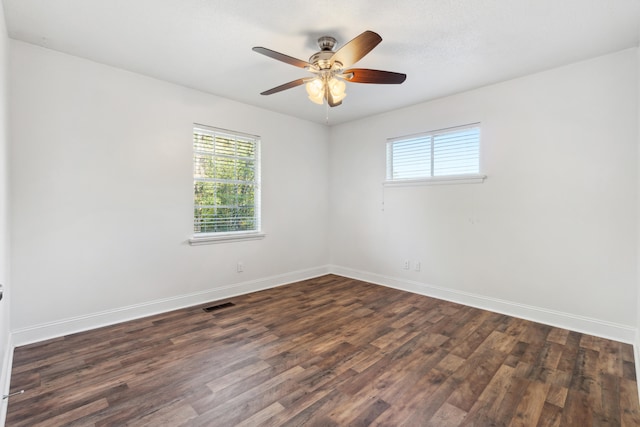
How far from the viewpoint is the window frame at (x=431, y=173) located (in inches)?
139

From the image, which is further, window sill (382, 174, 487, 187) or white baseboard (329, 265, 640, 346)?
window sill (382, 174, 487, 187)

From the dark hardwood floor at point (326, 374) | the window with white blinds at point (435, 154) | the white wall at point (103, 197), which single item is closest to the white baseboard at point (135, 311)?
the white wall at point (103, 197)

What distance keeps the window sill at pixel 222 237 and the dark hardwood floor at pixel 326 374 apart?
84 centimetres

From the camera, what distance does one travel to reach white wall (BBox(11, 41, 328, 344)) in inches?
102

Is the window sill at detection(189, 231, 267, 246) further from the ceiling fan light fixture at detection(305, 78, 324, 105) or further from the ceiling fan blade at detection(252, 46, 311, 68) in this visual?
the ceiling fan blade at detection(252, 46, 311, 68)

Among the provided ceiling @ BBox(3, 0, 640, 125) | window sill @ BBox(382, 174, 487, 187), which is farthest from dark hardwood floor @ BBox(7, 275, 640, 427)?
ceiling @ BBox(3, 0, 640, 125)

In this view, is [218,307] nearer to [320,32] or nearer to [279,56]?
[279,56]

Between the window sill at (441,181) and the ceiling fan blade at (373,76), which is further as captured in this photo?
the window sill at (441,181)

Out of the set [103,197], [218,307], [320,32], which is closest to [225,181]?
[103,197]

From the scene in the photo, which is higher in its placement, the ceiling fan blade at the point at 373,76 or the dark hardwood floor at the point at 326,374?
the ceiling fan blade at the point at 373,76

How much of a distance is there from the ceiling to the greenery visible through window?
0.81m

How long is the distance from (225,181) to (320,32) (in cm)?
222

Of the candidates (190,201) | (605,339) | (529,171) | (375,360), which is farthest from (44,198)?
(605,339)

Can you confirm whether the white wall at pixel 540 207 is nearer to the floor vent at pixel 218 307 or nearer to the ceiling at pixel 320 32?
the ceiling at pixel 320 32
